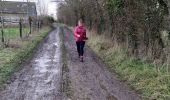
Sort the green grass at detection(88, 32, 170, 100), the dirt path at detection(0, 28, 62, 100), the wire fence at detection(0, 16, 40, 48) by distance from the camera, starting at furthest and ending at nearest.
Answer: the wire fence at detection(0, 16, 40, 48) < the green grass at detection(88, 32, 170, 100) < the dirt path at detection(0, 28, 62, 100)

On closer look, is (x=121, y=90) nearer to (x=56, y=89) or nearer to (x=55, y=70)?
(x=56, y=89)

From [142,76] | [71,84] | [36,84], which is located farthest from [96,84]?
[36,84]

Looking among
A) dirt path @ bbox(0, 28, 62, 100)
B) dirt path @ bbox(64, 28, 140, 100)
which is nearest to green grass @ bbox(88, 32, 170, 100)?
dirt path @ bbox(64, 28, 140, 100)

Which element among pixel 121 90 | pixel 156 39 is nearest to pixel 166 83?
pixel 121 90

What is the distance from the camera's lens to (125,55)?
1636cm

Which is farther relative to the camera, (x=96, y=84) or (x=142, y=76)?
(x=142, y=76)

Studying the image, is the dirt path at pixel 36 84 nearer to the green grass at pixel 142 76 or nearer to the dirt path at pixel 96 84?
the dirt path at pixel 96 84

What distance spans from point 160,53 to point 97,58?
16.7ft

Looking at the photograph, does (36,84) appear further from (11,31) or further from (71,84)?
(11,31)

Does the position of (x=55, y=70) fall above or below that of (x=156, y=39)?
below

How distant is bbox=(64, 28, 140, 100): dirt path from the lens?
31.8 ft

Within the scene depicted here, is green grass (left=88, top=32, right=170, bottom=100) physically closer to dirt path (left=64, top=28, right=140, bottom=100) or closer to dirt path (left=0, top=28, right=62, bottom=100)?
dirt path (left=64, top=28, right=140, bottom=100)

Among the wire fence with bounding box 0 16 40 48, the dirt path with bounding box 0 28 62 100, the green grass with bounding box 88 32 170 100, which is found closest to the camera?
the dirt path with bounding box 0 28 62 100

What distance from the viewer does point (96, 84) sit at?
1134 cm
